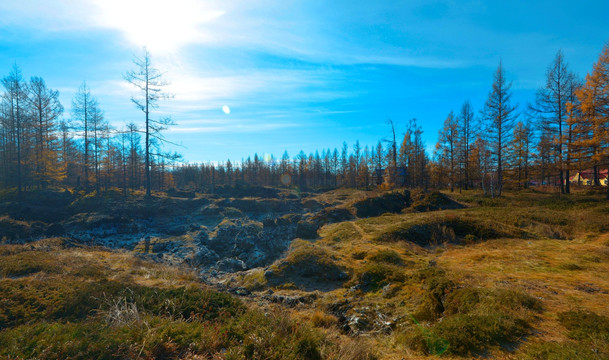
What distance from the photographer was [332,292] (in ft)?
27.8

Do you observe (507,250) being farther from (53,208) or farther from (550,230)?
(53,208)

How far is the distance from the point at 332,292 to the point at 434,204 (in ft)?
63.7

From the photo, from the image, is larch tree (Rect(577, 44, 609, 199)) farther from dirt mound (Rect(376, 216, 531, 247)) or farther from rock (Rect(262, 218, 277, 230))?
A: rock (Rect(262, 218, 277, 230))

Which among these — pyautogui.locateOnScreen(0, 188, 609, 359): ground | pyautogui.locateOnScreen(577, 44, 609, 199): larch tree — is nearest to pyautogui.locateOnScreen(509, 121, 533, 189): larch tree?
pyautogui.locateOnScreen(577, 44, 609, 199): larch tree

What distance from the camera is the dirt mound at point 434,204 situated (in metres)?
23.3

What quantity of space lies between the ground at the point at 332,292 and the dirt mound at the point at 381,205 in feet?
17.9

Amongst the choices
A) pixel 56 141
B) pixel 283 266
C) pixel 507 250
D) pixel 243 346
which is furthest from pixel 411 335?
Result: pixel 56 141

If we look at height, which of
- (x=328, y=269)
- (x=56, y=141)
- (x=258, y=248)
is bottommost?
(x=258, y=248)

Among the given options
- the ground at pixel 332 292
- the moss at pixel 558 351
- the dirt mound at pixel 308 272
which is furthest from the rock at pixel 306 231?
the moss at pixel 558 351

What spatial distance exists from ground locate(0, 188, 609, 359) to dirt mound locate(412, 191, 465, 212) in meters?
6.41

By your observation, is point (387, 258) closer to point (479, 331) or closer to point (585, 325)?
point (479, 331)

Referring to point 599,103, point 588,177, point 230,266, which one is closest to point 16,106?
point 230,266

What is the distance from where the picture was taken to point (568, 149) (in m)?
24.3

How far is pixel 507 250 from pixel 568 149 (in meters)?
23.4
